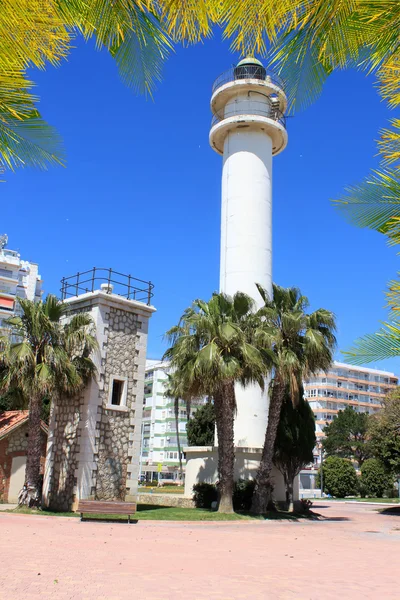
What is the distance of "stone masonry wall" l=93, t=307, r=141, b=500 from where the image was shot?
77.7 feet

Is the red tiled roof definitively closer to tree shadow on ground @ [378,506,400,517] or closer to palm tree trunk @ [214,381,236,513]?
palm tree trunk @ [214,381,236,513]

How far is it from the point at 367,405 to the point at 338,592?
11673 centimetres

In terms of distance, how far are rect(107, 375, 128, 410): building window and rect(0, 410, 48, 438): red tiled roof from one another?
15.6ft

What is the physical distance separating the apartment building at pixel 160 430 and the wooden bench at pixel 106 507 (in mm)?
74345

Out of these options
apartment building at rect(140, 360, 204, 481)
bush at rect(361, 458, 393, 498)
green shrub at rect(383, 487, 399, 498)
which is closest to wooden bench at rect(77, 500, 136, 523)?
bush at rect(361, 458, 393, 498)

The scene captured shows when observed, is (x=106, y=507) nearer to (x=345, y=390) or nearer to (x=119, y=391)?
(x=119, y=391)

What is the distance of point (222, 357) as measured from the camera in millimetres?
23656

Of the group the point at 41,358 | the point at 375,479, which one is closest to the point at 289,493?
the point at 41,358

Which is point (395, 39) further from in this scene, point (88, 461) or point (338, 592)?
point (88, 461)

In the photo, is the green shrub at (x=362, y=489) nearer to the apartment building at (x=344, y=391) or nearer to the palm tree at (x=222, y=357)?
the palm tree at (x=222, y=357)

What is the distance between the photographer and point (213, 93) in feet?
125

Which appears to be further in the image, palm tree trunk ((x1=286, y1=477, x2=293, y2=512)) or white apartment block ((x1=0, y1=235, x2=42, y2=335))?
white apartment block ((x1=0, y1=235, x2=42, y2=335))

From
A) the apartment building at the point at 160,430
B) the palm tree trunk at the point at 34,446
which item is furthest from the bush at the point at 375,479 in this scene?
the apartment building at the point at 160,430

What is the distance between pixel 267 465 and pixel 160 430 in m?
75.7
